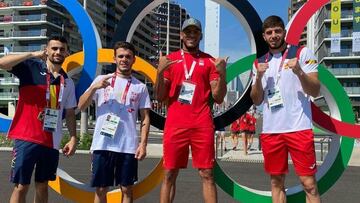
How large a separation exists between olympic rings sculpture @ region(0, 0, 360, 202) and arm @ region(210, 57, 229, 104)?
1.17m

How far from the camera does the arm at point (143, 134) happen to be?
4684 millimetres

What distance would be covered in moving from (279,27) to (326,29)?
63.6 m

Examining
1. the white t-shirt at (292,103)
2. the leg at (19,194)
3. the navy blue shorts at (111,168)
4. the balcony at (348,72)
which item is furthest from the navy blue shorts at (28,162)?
the balcony at (348,72)

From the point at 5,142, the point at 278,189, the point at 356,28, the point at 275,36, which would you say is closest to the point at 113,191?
the point at 278,189

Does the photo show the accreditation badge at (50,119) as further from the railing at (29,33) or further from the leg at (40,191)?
the railing at (29,33)

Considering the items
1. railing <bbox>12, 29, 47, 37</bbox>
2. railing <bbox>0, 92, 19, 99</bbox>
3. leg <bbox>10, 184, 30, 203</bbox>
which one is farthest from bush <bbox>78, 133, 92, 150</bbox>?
railing <bbox>12, 29, 47, 37</bbox>

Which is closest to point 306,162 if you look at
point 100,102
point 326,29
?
point 100,102

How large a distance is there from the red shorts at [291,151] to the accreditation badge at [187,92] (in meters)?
0.93

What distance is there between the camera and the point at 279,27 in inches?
183

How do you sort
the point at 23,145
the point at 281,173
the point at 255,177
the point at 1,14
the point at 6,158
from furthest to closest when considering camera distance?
the point at 1,14
the point at 6,158
the point at 255,177
the point at 281,173
the point at 23,145

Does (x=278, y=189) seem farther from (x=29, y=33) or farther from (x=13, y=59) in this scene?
(x=29, y=33)

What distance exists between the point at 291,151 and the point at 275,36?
4.01 feet

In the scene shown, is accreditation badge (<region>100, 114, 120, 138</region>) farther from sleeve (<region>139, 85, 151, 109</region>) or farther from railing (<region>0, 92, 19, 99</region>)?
railing (<region>0, 92, 19, 99</region>)

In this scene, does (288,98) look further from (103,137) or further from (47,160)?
(47,160)
